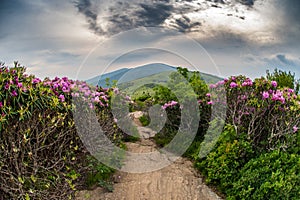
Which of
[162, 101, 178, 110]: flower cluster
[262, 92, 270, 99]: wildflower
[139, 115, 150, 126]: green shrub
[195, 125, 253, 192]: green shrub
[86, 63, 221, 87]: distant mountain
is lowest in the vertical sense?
[139, 115, 150, 126]: green shrub

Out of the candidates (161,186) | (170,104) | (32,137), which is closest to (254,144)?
(161,186)

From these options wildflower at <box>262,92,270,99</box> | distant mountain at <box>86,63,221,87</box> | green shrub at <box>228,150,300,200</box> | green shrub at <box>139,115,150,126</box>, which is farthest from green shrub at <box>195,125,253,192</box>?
green shrub at <box>139,115,150,126</box>

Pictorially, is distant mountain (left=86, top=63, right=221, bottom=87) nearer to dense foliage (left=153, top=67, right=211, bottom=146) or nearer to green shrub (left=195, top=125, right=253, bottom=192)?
dense foliage (left=153, top=67, right=211, bottom=146)

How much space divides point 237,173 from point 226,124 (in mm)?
1163

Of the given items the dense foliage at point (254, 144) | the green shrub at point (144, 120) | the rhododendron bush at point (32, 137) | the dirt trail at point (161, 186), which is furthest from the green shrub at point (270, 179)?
the green shrub at point (144, 120)

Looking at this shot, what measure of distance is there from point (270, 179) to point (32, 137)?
10.9ft

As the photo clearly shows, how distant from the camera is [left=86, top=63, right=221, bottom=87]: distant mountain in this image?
6160 millimetres

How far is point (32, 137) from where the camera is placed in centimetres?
389

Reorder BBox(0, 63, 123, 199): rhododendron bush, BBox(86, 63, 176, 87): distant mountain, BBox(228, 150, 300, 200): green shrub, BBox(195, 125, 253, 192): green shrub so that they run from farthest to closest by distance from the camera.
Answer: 1. BBox(86, 63, 176, 87): distant mountain
2. BBox(195, 125, 253, 192): green shrub
3. BBox(228, 150, 300, 200): green shrub
4. BBox(0, 63, 123, 199): rhododendron bush

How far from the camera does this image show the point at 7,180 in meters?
3.81

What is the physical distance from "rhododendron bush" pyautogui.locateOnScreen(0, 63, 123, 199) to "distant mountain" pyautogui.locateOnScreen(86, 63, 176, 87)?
155cm

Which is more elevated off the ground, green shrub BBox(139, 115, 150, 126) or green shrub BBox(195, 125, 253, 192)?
green shrub BBox(195, 125, 253, 192)

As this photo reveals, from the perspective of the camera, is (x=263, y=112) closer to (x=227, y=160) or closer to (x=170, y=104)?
(x=227, y=160)

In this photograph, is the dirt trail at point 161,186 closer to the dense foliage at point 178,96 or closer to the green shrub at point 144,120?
the dense foliage at point 178,96
